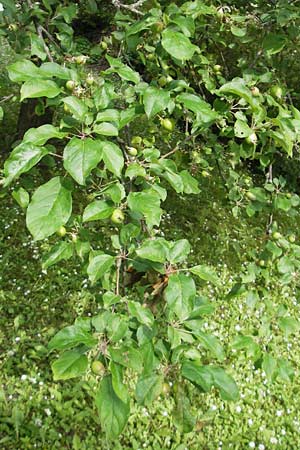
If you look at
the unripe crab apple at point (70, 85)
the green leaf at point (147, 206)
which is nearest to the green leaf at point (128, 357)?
the green leaf at point (147, 206)

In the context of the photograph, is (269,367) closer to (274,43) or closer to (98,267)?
(98,267)

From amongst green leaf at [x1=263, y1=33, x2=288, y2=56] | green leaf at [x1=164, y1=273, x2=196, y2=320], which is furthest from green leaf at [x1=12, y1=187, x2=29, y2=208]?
green leaf at [x1=263, y1=33, x2=288, y2=56]

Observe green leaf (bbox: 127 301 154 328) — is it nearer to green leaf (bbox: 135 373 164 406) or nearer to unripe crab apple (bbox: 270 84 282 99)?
green leaf (bbox: 135 373 164 406)

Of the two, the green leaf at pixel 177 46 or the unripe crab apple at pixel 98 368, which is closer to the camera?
the unripe crab apple at pixel 98 368

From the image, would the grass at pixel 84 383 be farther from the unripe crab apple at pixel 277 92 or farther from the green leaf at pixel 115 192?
the green leaf at pixel 115 192

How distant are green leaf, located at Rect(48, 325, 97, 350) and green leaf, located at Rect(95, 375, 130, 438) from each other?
0.34ft

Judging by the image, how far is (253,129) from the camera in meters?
1.30

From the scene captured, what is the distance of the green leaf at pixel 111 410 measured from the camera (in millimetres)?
932

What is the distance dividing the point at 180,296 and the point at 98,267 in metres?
0.21

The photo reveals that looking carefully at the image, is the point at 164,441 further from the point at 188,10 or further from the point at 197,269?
the point at 188,10

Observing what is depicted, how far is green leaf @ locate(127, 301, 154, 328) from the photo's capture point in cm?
114

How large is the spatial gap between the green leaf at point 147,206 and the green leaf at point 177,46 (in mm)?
351

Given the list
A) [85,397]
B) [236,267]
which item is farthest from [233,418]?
[236,267]

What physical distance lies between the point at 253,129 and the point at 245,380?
215cm
